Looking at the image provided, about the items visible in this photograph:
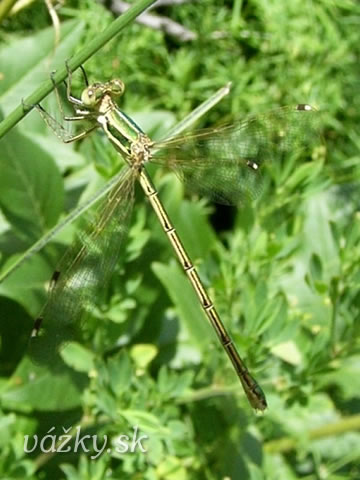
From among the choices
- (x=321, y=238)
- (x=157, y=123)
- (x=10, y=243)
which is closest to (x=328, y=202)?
(x=321, y=238)

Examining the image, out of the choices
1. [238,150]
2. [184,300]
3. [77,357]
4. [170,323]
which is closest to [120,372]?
[77,357]

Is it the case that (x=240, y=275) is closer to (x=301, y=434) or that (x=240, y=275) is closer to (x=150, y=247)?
(x=150, y=247)

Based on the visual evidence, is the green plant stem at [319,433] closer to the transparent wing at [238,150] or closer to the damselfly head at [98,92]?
the transparent wing at [238,150]

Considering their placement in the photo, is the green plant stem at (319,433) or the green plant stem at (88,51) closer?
the green plant stem at (88,51)

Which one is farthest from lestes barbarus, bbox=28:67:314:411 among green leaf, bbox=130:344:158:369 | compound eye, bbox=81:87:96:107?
green leaf, bbox=130:344:158:369

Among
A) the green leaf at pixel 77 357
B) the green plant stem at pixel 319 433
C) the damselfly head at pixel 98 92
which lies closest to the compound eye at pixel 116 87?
the damselfly head at pixel 98 92

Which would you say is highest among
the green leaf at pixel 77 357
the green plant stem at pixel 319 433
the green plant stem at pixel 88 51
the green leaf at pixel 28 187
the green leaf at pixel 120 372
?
the green leaf at pixel 28 187
